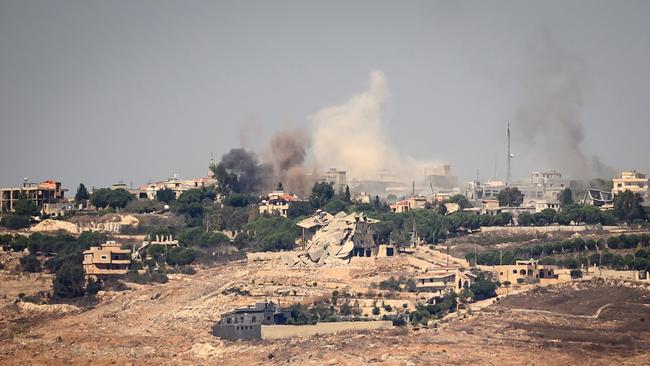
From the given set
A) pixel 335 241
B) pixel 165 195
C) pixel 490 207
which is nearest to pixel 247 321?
pixel 335 241

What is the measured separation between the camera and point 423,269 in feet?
304

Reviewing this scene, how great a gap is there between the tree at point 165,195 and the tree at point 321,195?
30.8 ft

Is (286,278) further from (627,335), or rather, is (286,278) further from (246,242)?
(627,335)

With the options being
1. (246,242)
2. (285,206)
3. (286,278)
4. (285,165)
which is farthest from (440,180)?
(286,278)

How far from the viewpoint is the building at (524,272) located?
90125mm

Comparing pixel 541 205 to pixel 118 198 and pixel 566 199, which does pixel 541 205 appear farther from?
pixel 118 198

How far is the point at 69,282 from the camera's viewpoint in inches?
3676

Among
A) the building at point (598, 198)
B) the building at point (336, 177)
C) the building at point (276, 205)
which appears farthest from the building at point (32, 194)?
the building at point (598, 198)

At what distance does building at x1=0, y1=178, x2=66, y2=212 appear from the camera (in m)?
120

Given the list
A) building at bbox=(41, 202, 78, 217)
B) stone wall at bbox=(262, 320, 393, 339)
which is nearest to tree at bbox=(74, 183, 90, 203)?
building at bbox=(41, 202, 78, 217)

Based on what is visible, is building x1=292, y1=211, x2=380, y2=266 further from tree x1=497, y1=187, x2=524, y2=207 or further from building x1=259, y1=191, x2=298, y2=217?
tree x1=497, y1=187, x2=524, y2=207

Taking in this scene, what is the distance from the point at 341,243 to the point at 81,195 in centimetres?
3026

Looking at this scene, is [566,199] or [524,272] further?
[566,199]

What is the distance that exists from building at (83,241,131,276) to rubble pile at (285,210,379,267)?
8583mm
